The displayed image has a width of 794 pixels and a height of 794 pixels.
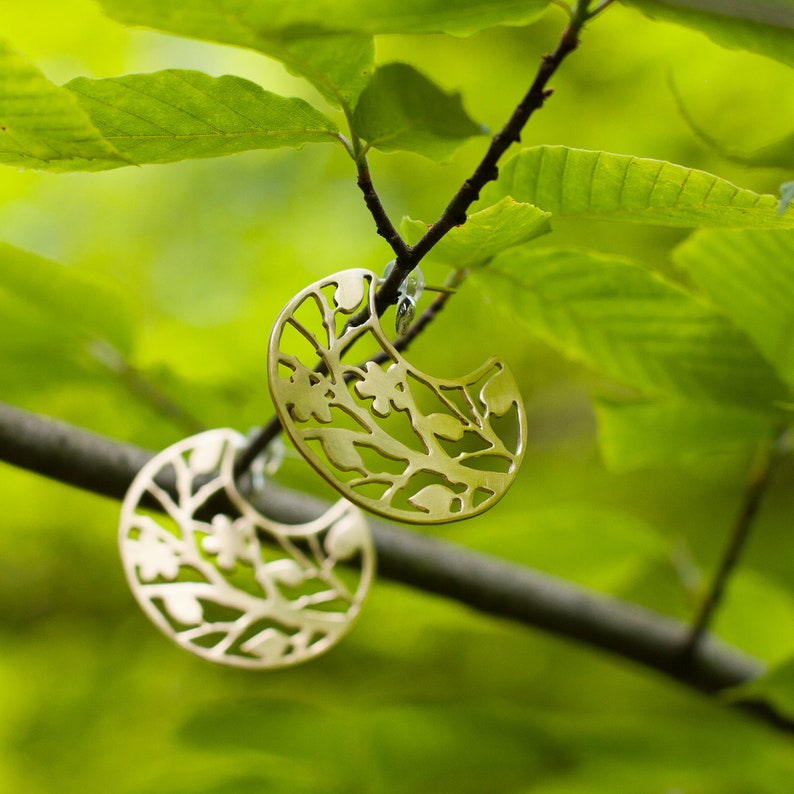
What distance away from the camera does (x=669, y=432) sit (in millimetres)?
810

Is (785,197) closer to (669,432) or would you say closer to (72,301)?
(669,432)

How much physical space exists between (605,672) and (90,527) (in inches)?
39.7

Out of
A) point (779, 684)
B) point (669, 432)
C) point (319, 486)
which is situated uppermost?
point (669, 432)

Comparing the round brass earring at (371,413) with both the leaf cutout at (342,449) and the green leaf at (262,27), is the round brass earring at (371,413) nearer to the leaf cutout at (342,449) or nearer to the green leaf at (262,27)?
the leaf cutout at (342,449)

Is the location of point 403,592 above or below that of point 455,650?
above

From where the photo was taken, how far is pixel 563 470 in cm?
183

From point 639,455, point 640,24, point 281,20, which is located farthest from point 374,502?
point 640,24

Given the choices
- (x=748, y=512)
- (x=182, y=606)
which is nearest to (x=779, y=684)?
(x=748, y=512)

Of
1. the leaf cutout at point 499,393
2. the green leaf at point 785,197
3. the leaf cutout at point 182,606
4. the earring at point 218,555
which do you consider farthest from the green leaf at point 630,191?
the leaf cutout at point 182,606

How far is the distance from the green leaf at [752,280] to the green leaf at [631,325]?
2.0 inches

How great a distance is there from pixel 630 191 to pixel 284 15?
0.68 ft

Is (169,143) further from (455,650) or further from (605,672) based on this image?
(605,672)

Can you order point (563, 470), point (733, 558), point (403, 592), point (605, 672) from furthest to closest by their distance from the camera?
1. point (563, 470)
2. point (605, 672)
3. point (403, 592)
4. point (733, 558)

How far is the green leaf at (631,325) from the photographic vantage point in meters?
0.62
